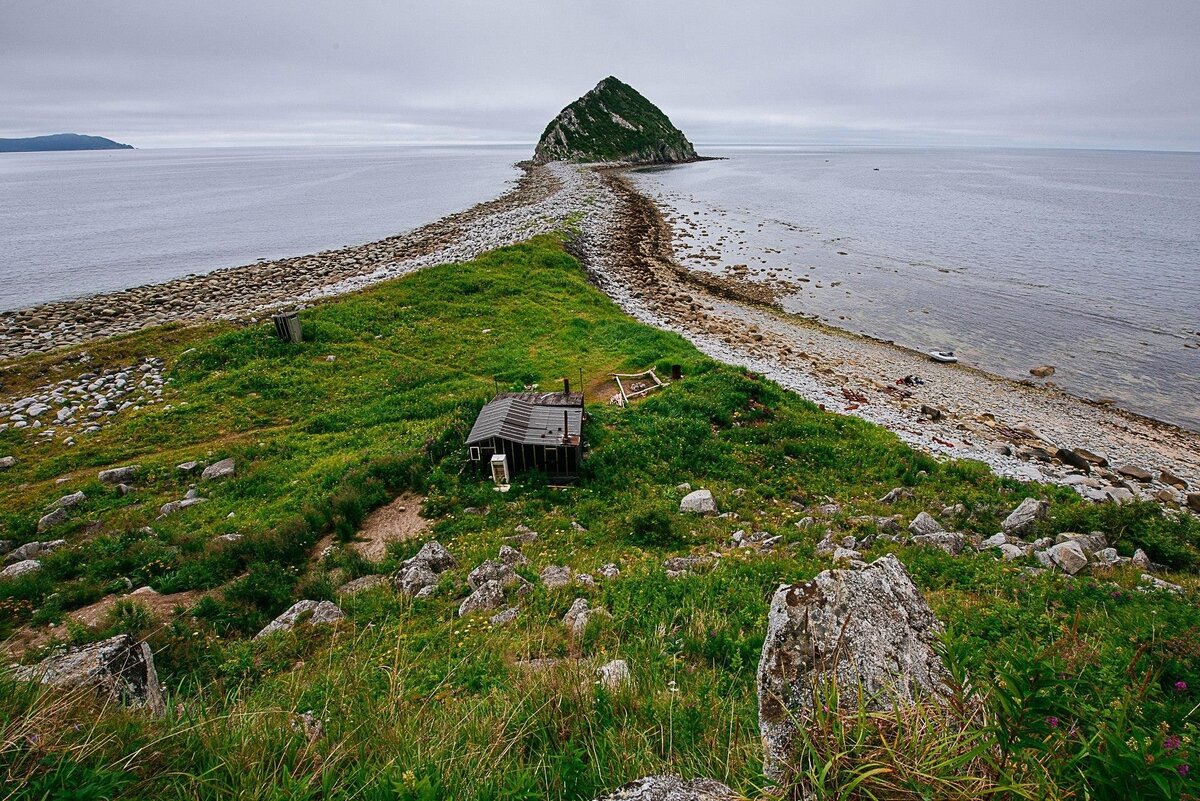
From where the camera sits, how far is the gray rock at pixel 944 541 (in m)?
10.7

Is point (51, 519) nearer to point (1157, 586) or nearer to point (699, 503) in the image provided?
point (699, 503)

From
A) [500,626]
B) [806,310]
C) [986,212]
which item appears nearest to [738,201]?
[986,212]

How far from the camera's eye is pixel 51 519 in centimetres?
1259

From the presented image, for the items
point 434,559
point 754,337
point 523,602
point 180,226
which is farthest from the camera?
point 180,226

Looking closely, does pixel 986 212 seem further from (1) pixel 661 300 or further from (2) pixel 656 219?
(1) pixel 661 300

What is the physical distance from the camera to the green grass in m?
3.02

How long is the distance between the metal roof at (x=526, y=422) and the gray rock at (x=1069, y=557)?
10.0m

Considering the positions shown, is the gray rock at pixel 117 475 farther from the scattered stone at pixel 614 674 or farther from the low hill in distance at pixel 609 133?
the low hill in distance at pixel 609 133

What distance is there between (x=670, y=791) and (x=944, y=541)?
33.9 feet

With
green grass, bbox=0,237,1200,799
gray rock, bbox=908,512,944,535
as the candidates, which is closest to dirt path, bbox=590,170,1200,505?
green grass, bbox=0,237,1200,799

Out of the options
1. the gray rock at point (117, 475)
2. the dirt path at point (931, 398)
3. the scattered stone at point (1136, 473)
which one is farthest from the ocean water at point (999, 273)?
the gray rock at point (117, 475)

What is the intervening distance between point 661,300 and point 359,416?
24026 mm

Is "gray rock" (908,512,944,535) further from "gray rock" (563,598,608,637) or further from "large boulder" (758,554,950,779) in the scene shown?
"large boulder" (758,554,950,779)

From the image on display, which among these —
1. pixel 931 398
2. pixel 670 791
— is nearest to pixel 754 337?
pixel 931 398
